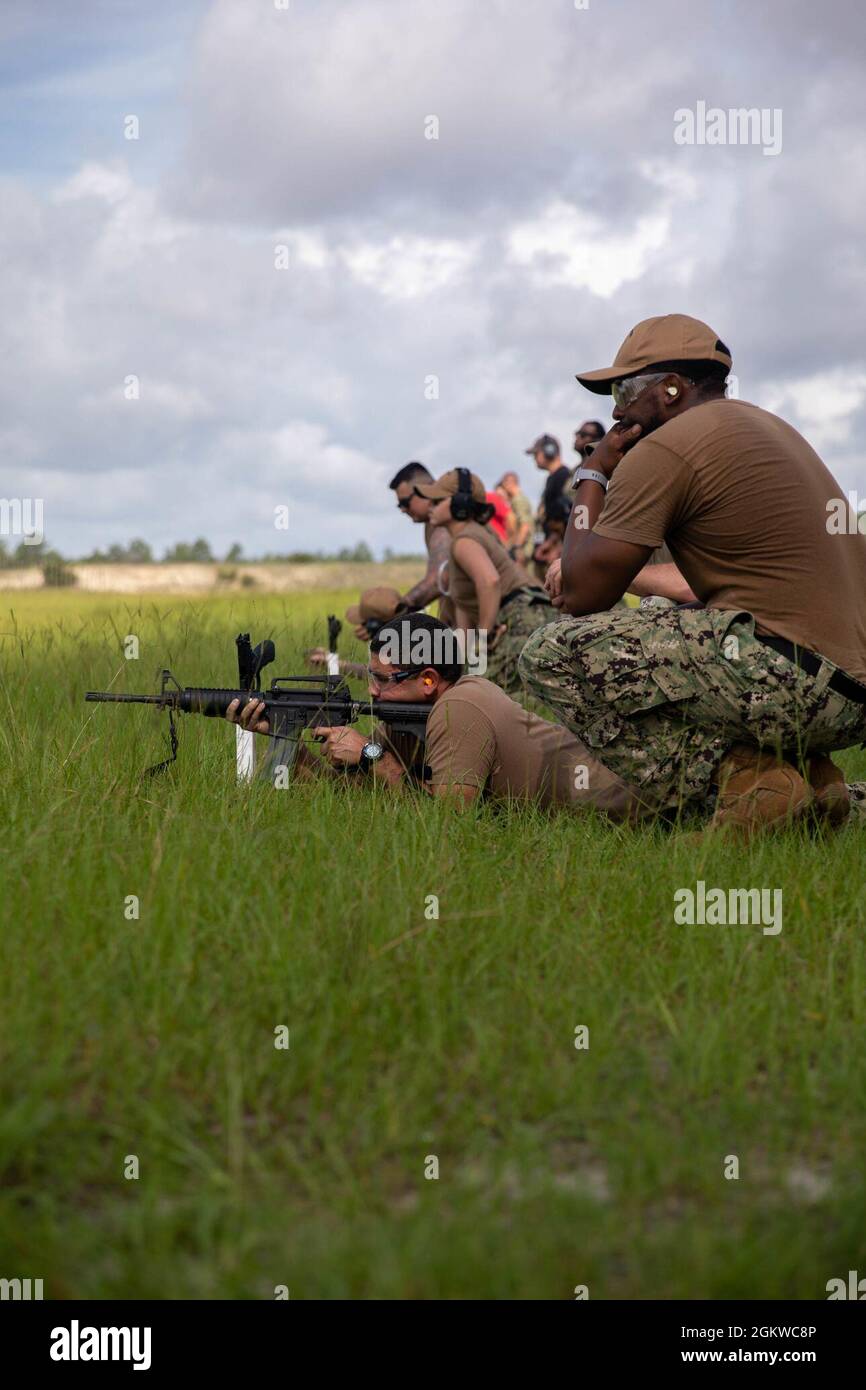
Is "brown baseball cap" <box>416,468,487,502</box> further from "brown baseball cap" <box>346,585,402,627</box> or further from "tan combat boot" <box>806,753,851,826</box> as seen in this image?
"tan combat boot" <box>806,753,851,826</box>

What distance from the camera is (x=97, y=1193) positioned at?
2441 millimetres

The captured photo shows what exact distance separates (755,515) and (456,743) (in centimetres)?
127

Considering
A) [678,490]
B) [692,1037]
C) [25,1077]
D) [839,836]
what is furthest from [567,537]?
[25,1077]

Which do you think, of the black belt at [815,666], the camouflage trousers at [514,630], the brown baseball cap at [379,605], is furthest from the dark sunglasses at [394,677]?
the brown baseball cap at [379,605]

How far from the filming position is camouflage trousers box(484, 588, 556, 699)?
8.81m

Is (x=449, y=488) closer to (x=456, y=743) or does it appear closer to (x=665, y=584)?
(x=665, y=584)

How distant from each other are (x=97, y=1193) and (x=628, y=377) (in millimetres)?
3434

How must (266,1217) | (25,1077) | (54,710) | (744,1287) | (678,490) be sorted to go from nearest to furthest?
(744,1287), (266,1217), (25,1077), (678,490), (54,710)

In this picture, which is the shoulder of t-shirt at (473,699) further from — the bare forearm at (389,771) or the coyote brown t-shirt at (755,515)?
the coyote brown t-shirt at (755,515)

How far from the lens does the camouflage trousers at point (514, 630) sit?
8.81m

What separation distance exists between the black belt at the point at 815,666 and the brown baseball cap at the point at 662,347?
3.47 feet

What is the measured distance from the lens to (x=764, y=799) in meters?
4.77

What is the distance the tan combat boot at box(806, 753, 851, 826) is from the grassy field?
410 mm

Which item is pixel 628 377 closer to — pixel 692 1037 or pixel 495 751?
pixel 495 751
